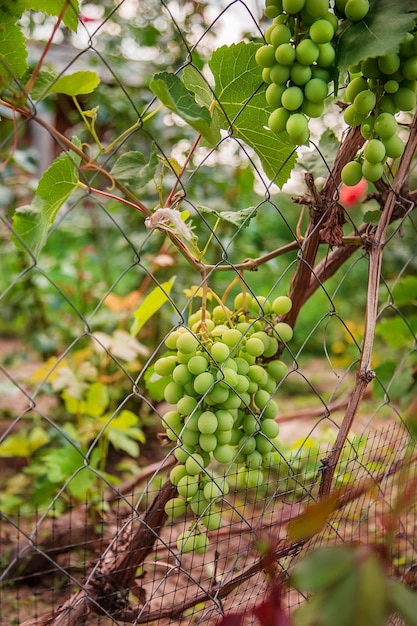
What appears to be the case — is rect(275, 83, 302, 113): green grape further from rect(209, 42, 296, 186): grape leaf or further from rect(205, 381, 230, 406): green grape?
rect(205, 381, 230, 406): green grape

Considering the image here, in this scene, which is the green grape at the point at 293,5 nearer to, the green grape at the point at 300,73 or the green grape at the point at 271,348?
the green grape at the point at 300,73

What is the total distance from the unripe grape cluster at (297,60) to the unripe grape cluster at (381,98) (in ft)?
0.20

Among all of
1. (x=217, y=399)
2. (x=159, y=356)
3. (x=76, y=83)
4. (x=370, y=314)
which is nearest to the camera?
(x=76, y=83)

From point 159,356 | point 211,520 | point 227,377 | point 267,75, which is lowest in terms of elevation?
point 211,520

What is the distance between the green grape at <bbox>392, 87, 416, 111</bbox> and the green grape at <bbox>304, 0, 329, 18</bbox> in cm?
14

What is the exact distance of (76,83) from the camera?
631 millimetres

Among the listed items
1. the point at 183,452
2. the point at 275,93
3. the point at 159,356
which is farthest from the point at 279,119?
the point at 159,356

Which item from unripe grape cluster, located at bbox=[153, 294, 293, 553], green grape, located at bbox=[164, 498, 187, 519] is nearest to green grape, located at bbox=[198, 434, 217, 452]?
unripe grape cluster, located at bbox=[153, 294, 293, 553]

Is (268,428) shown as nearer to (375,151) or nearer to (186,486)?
(186,486)

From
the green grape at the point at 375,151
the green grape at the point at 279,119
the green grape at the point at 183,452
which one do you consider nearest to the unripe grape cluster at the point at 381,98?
the green grape at the point at 375,151

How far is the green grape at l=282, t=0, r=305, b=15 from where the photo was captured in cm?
63

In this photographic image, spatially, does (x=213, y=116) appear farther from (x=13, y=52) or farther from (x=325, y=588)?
(x=325, y=588)

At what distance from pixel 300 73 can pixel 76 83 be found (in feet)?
0.81

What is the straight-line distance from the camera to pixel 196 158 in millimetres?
2416
